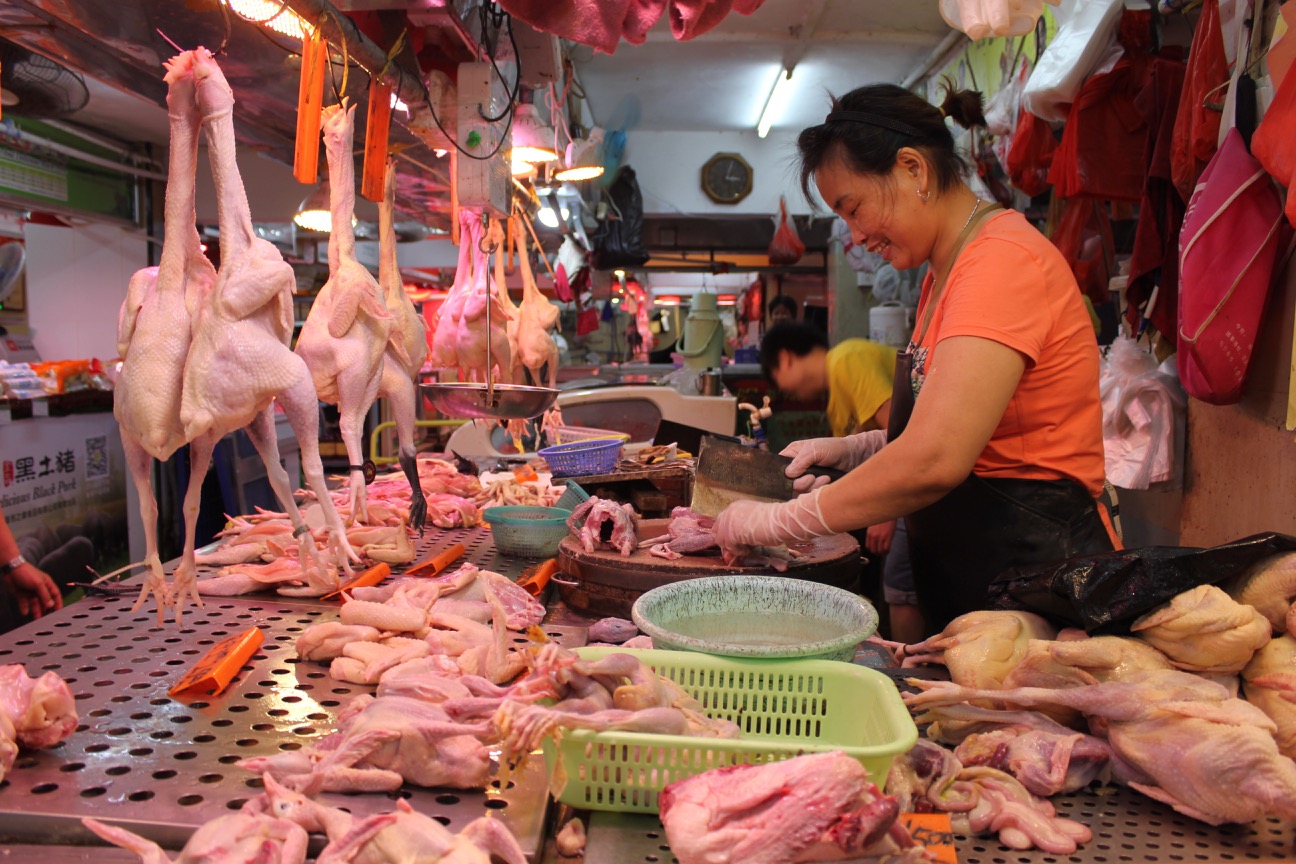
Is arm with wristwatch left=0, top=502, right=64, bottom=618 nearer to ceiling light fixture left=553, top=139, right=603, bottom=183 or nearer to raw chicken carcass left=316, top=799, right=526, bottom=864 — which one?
raw chicken carcass left=316, top=799, right=526, bottom=864

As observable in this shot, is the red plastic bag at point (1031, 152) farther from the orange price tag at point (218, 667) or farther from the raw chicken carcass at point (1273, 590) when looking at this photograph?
the orange price tag at point (218, 667)

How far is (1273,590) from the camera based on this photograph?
1.67 metres

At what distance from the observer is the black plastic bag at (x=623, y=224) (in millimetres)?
10391

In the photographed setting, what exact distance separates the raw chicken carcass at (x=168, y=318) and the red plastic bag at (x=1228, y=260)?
325 centimetres

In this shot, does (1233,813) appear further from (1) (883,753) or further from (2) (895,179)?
(2) (895,179)

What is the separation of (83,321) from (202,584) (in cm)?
890

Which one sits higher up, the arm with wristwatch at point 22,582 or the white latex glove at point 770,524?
the white latex glove at point 770,524

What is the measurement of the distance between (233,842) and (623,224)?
9.68m

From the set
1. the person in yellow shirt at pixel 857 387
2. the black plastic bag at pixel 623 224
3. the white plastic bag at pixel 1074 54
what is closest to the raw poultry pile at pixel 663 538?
the person in yellow shirt at pixel 857 387

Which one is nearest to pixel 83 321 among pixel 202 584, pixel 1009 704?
pixel 202 584

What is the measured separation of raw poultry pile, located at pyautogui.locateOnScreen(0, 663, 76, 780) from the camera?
1455 millimetres

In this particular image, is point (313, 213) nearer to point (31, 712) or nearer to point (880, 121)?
point (880, 121)

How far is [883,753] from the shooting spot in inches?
49.1

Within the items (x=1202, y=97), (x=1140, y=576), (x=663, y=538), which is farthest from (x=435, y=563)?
(x=1202, y=97)
